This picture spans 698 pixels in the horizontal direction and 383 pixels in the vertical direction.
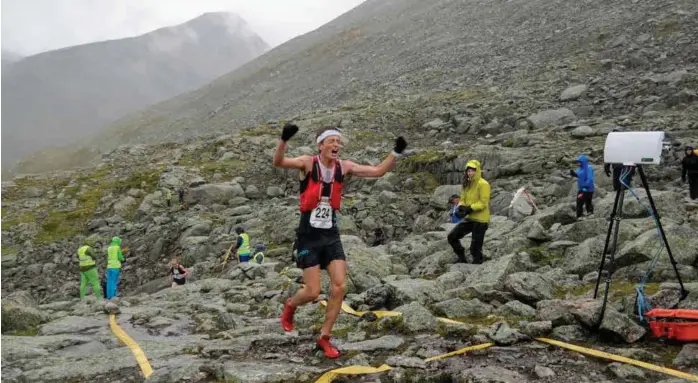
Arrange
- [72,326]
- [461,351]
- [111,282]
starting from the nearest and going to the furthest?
[461,351]
[72,326]
[111,282]

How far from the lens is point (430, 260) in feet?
41.7

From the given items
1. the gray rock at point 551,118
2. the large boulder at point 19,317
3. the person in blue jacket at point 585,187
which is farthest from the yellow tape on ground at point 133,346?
the gray rock at point 551,118

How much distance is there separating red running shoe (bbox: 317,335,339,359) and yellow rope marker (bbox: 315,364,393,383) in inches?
23.2

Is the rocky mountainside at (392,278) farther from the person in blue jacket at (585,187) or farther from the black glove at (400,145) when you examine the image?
the black glove at (400,145)

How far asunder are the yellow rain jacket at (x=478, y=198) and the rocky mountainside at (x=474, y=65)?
19.0 metres

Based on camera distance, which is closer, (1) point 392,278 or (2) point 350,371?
(2) point 350,371

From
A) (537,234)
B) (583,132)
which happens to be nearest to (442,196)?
(583,132)

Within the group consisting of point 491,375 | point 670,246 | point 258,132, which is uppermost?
point 258,132

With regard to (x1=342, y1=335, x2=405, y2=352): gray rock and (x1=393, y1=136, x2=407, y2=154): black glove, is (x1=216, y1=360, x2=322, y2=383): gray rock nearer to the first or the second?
(x1=342, y1=335, x2=405, y2=352): gray rock

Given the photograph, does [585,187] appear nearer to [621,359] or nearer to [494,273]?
[494,273]

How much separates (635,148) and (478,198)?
534 centimetres

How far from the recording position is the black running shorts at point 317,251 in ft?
21.5

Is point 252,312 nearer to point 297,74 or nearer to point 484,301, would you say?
point 484,301

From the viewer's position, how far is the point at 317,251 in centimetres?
658
